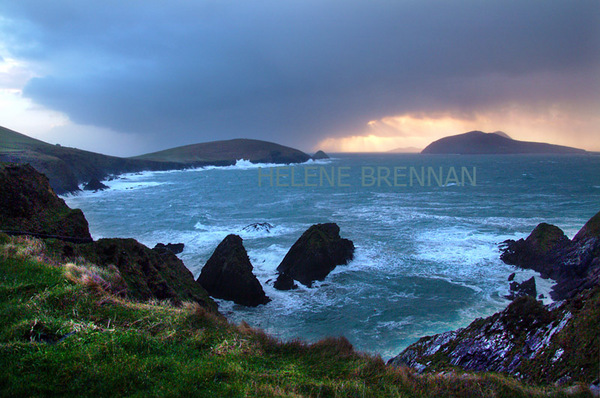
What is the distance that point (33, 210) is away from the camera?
11.2 meters

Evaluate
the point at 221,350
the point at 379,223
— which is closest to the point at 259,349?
the point at 221,350

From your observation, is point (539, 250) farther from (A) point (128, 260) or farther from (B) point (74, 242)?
(B) point (74, 242)

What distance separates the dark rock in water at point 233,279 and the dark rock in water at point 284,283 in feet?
4.99

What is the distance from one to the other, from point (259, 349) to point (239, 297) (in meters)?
10.6

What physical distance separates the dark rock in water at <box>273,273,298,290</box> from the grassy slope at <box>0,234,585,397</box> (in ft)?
36.7

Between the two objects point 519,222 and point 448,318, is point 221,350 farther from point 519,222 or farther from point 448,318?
point 519,222

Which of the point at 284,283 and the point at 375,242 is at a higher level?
the point at 375,242


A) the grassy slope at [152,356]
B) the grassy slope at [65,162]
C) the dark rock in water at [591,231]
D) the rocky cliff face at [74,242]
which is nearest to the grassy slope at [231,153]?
the grassy slope at [65,162]

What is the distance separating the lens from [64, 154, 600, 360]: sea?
46.0 feet

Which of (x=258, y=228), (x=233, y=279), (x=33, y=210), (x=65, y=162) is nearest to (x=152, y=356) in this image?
(x=33, y=210)

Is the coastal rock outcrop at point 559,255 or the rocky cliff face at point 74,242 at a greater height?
the rocky cliff face at point 74,242

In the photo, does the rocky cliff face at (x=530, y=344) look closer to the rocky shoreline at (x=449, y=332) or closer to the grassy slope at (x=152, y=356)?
the rocky shoreline at (x=449, y=332)

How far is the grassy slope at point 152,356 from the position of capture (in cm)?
389

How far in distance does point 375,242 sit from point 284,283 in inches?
397
